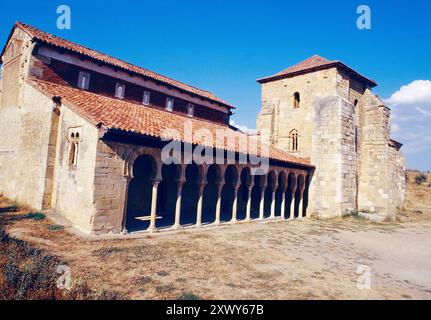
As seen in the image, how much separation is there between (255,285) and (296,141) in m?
17.4

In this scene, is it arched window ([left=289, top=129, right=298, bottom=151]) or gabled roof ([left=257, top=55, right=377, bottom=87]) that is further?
arched window ([left=289, top=129, right=298, bottom=151])

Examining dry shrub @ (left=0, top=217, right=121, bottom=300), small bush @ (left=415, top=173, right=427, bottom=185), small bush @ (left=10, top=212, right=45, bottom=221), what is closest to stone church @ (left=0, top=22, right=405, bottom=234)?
small bush @ (left=10, top=212, right=45, bottom=221)

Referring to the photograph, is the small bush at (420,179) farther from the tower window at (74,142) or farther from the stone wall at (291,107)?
the tower window at (74,142)

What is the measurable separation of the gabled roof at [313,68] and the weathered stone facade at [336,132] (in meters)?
0.08

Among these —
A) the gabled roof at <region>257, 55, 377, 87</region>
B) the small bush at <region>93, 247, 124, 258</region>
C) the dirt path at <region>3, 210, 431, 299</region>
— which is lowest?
the dirt path at <region>3, 210, 431, 299</region>

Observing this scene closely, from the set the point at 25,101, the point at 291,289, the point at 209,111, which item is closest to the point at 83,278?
the point at 291,289

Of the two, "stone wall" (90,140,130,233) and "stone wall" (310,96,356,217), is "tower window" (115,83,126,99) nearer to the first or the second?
"stone wall" (90,140,130,233)

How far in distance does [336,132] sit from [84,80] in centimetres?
1660

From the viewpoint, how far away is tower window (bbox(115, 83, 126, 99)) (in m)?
16.7

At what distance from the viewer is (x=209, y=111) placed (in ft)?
74.9

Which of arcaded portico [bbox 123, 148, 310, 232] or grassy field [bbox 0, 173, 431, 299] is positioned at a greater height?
arcaded portico [bbox 123, 148, 310, 232]

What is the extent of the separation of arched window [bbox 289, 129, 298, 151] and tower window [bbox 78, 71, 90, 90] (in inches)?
598

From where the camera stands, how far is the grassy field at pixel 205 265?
5.63 m
